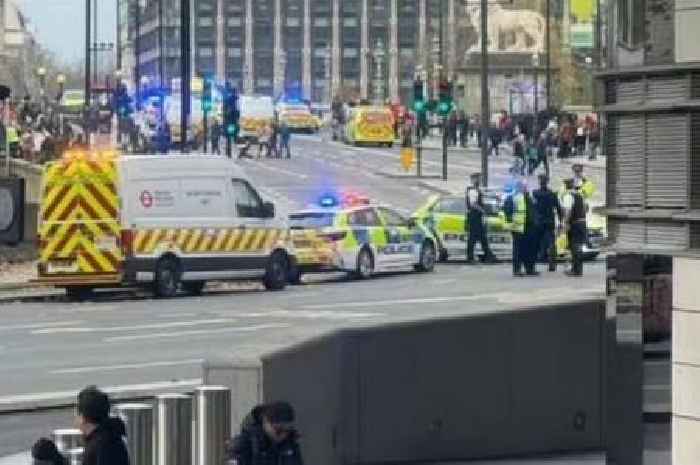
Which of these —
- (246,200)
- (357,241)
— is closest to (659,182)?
(246,200)

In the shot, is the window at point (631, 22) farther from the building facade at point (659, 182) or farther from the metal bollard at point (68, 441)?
the metal bollard at point (68, 441)

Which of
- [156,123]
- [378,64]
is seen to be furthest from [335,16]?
[156,123]

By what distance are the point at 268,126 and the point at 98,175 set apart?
197 ft

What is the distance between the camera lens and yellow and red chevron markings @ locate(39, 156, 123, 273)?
113ft

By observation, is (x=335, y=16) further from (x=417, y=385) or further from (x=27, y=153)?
(x=417, y=385)

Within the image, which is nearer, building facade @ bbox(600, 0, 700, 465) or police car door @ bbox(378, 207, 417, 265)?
building facade @ bbox(600, 0, 700, 465)

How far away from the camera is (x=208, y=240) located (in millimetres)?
35438

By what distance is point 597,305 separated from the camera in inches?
673

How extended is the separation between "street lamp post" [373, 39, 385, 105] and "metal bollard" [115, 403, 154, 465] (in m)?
140

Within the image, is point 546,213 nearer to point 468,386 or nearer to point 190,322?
point 190,322

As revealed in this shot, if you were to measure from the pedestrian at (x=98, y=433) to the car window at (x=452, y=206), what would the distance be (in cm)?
3235

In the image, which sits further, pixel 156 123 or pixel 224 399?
pixel 156 123

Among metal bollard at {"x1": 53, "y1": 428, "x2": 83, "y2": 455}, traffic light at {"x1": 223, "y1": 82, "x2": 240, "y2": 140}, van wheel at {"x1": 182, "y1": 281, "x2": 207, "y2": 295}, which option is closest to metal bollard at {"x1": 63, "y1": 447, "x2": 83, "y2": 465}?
metal bollard at {"x1": 53, "y1": 428, "x2": 83, "y2": 455}

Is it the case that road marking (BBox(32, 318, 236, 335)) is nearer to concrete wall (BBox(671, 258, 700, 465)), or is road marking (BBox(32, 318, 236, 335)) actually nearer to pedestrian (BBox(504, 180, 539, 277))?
pedestrian (BBox(504, 180, 539, 277))
